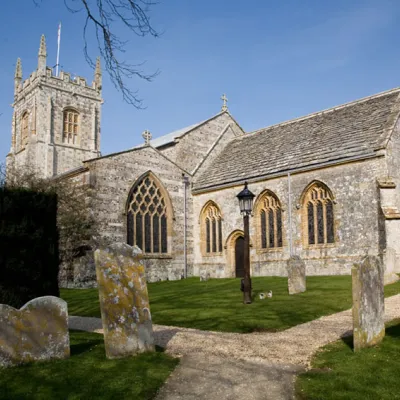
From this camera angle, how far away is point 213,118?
31.5 m

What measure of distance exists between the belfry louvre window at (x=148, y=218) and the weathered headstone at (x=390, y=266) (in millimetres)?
12875

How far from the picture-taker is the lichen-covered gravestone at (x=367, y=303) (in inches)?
269

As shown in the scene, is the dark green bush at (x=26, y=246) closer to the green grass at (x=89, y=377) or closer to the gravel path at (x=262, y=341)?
the gravel path at (x=262, y=341)

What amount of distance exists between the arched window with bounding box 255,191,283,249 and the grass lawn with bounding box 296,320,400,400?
15.9m

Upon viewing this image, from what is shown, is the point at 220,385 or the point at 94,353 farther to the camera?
the point at 94,353

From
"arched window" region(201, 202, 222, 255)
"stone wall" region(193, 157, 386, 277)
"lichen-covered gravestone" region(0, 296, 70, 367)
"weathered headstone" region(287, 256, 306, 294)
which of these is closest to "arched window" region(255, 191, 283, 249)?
"stone wall" region(193, 157, 386, 277)

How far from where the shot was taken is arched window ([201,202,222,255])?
86.5 ft

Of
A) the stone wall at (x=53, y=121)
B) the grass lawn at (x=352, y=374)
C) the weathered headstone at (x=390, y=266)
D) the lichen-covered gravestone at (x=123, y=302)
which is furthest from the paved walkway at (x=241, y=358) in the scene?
the stone wall at (x=53, y=121)

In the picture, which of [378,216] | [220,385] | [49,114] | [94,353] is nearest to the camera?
[220,385]

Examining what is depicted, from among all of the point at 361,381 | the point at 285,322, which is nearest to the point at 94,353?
the point at 361,381

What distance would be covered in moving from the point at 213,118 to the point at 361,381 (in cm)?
2726

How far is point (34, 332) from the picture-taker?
6367 mm

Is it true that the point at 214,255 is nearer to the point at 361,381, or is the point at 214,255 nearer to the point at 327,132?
the point at 327,132

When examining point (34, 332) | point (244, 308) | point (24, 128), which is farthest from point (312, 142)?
point (24, 128)
